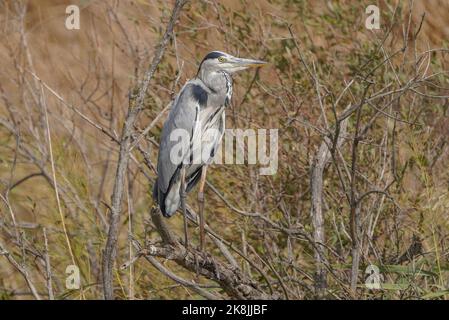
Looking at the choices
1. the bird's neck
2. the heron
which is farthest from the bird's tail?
the bird's neck

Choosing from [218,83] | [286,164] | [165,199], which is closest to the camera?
[165,199]

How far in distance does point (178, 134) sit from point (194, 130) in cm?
5

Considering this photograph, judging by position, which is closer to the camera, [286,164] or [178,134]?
[178,134]

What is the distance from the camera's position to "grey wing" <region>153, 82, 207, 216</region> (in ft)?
11.6

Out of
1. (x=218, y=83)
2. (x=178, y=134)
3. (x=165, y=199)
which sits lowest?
(x=165, y=199)

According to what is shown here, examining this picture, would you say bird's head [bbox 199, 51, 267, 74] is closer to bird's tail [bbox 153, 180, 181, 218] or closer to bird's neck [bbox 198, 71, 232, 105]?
bird's neck [bbox 198, 71, 232, 105]

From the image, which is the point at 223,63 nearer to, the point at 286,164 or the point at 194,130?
the point at 194,130

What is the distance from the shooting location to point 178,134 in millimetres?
3586

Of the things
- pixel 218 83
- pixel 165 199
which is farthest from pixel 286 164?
pixel 165 199

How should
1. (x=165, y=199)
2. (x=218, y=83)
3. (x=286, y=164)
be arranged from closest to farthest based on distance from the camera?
(x=165, y=199), (x=218, y=83), (x=286, y=164)

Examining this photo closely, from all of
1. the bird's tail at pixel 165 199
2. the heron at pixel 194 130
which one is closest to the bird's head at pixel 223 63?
the heron at pixel 194 130

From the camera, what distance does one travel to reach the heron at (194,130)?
3555mm

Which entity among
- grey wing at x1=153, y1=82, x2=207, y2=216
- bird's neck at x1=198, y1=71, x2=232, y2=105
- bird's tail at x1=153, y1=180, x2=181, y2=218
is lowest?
bird's tail at x1=153, y1=180, x2=181, y2=218
